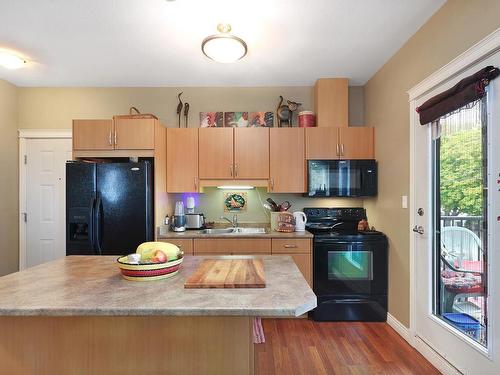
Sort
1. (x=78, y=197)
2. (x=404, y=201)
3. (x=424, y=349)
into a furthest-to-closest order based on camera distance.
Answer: (x=78, y=197), (x=404, y=201), (x=424, y=349)

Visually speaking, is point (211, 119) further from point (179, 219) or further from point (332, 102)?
point (332, 102)

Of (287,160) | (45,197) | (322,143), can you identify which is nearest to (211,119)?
(287,160)

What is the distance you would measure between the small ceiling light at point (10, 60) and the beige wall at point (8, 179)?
0.79 meters

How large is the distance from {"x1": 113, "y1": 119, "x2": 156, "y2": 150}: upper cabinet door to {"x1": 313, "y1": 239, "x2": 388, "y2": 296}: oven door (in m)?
2.04

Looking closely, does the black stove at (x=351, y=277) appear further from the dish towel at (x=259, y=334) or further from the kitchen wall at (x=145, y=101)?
the kitchen wall at (x=145, y=101)

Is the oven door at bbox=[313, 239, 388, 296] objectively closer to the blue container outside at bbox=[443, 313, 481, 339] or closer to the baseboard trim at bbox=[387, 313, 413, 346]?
the baseboard trim at bbox=[387, 313, 413, 346]

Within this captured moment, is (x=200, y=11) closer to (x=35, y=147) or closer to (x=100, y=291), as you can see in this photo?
(x=100, y=291)

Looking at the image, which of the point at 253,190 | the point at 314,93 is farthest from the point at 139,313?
the point at 314,93

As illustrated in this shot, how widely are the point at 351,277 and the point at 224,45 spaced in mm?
2438

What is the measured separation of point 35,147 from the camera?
3.48 metres

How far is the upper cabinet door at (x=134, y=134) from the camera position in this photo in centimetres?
291

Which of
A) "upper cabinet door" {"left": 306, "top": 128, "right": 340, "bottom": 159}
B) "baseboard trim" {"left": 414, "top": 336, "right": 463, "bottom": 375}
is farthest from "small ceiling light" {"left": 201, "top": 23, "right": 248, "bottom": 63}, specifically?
"baseboard trim" {"left": 414, "top": 336, "right": 463, "bottom": 375}

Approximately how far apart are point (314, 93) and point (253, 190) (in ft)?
4.57

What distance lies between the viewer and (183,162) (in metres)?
3.17
